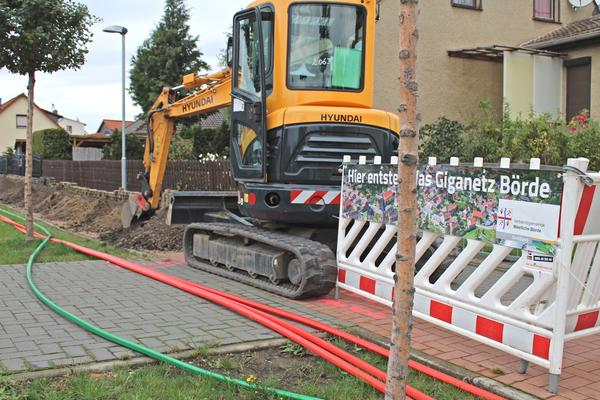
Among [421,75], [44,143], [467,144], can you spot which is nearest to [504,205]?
[467,144]

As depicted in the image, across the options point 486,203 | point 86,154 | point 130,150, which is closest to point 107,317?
point 486,203

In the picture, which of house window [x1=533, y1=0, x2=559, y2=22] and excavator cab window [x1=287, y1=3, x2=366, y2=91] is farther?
house window [x1=533, y1=0, x2=559, y2=22]

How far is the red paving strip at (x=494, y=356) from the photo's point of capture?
4.18m

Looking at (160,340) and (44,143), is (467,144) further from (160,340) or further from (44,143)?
(44,143)

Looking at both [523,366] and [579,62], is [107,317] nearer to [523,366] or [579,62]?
[523,366]

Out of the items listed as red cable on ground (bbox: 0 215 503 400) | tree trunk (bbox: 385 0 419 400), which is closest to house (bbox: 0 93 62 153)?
red cable on ground (bbox: 0 215 503 400)

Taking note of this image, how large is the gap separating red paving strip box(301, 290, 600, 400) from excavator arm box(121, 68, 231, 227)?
424cm

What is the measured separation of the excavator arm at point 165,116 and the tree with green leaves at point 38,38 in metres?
1.83

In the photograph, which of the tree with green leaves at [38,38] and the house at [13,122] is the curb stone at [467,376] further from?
the house at [13,122]

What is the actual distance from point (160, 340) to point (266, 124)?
10.5ft

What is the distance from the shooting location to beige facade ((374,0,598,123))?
56.1 feet

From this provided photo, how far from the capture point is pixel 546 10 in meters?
20.7

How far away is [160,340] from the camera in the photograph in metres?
5.03

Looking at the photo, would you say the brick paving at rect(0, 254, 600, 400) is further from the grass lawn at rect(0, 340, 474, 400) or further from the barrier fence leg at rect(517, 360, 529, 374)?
the grass lawn at rect(0, 340, 474, 400)
